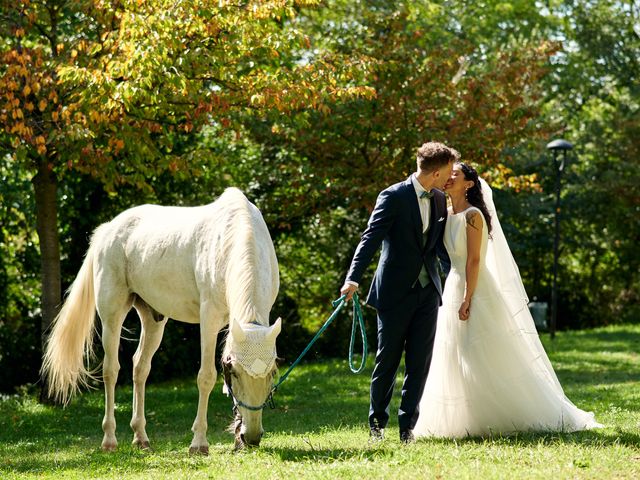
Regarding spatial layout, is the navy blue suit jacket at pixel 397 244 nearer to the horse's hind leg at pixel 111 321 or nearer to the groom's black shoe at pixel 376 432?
the groom's black shoe at pixel 376 432

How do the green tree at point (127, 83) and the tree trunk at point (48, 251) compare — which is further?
the tree trunk at point (48, 251)

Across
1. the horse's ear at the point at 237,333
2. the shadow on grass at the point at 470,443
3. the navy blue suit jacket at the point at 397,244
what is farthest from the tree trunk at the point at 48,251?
the navy blue suit jacket at the point at 397,244

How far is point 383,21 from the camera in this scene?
48.4 ft

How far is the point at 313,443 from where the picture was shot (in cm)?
710

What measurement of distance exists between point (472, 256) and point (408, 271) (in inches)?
25.5

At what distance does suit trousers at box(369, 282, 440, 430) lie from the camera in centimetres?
648

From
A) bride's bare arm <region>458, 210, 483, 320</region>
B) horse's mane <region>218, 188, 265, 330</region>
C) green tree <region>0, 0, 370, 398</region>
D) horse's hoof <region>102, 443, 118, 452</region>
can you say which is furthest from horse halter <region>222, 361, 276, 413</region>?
green tree <region>0, 0, 370, 398</region>

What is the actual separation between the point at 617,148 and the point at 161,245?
17.9 meters

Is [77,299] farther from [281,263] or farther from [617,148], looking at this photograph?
[617,148]

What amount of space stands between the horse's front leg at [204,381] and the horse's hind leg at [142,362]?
1.09 meters

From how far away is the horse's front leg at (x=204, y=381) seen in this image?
22.5 ft

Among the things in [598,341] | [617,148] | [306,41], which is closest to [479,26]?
[617,148]

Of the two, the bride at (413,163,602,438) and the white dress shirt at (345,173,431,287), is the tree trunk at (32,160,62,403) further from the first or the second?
the white dress shirt at (345,173,431,287)

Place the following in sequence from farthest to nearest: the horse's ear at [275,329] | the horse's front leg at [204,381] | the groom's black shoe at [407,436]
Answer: the horse's front leg at [204,381]
the groom's black shoe at [407,436]
the horse's ear at [275,329]
